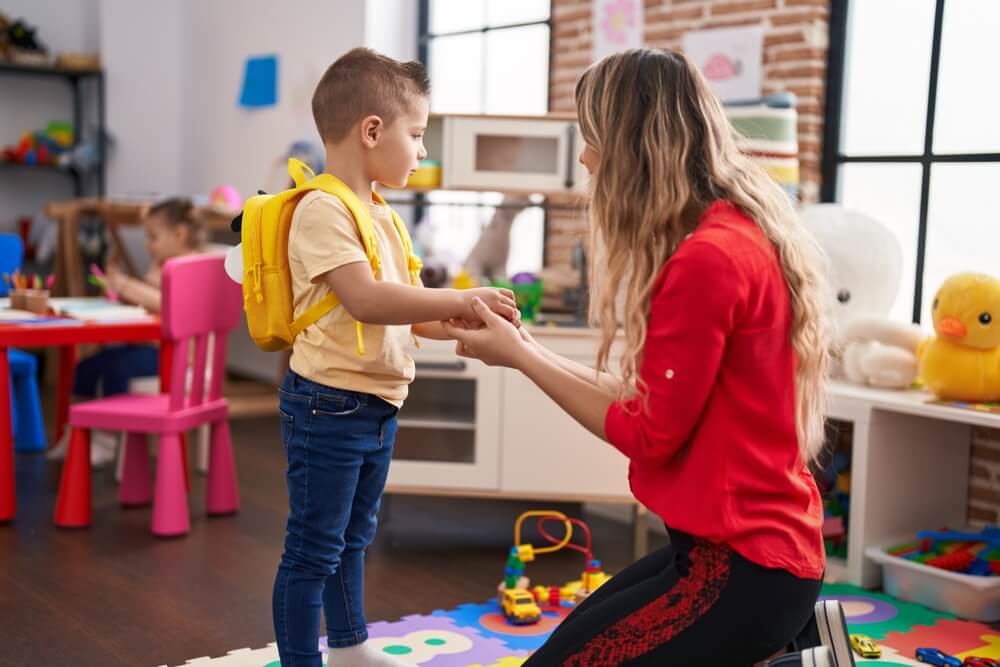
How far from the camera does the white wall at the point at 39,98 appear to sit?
6.26m

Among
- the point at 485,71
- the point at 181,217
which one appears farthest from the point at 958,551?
the point at 485,71

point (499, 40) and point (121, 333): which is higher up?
point (499, 40)

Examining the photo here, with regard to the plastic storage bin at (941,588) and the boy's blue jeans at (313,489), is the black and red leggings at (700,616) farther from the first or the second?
the plastic storage bin at (941,588)

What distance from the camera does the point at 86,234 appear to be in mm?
6004

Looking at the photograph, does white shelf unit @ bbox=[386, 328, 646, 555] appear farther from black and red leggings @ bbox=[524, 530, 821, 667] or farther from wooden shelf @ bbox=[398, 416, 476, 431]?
black and red leggings @ bbox=[524, 530, 821, 667]

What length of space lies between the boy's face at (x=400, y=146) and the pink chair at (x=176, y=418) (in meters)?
1.49

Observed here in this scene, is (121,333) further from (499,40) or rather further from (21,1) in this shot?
(21,1)

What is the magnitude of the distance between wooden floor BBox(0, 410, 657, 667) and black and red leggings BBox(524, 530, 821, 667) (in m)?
1.18

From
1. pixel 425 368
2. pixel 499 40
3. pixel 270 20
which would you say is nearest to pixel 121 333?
→ pixel 425 368

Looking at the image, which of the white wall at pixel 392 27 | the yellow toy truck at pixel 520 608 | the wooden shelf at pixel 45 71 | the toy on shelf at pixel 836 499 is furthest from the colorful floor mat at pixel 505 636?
the wooden shelf at pixel 45 71

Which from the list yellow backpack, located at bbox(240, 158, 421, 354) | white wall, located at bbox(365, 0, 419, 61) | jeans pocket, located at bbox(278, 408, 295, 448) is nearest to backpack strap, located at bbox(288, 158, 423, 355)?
yellow backpack, located at bbox(240, 158, 421, 354)

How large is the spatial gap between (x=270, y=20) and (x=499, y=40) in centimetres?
135

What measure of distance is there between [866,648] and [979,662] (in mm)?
222

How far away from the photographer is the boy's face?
1.87 meters
